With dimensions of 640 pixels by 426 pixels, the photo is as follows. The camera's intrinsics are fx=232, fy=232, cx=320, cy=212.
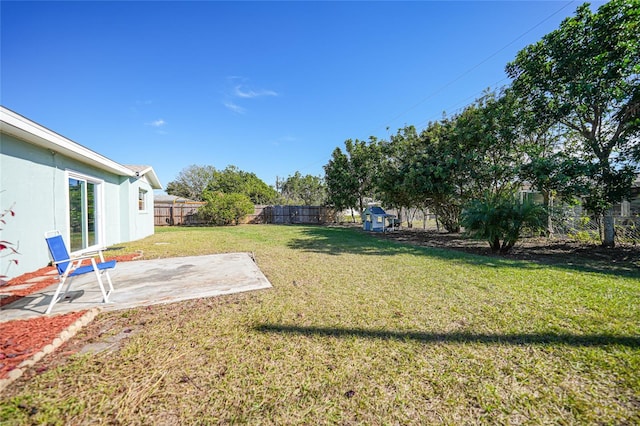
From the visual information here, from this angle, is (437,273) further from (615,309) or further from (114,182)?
(114,182)

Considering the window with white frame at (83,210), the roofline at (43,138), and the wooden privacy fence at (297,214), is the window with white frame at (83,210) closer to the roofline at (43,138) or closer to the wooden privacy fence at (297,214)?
the roofline at (43,138)

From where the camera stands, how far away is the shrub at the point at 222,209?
18469 mm

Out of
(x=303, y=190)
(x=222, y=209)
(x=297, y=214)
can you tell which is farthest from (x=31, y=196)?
(x=303, y=190)

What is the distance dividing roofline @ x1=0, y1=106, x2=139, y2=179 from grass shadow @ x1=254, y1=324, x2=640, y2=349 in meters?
5.75

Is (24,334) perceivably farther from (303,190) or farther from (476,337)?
(303,190)

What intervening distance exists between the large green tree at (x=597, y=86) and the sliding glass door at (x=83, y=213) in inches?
571

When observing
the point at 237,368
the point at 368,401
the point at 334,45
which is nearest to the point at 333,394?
the point at 368,401

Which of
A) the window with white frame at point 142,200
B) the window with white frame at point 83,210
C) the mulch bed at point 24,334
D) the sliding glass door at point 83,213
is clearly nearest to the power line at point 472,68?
the mulch bed at point 24,334

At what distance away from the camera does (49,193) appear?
5.47 m

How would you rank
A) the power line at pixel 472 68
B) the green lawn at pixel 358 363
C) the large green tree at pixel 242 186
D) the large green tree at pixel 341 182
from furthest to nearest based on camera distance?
1. the large green tree at pixel 242 186
2. the large green tree at pixel 341 182
3. the power line at pixel 472 68
4. the green lawn at pixel 358 363

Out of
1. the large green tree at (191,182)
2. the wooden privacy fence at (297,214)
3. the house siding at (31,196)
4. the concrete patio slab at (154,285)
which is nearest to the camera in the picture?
the concrete patio slab at (154,285)

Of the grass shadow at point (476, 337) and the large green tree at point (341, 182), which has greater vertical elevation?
the large green tree at point (341, 182)

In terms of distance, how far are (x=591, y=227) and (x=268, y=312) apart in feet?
41.8

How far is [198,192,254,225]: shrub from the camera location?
18.5m
